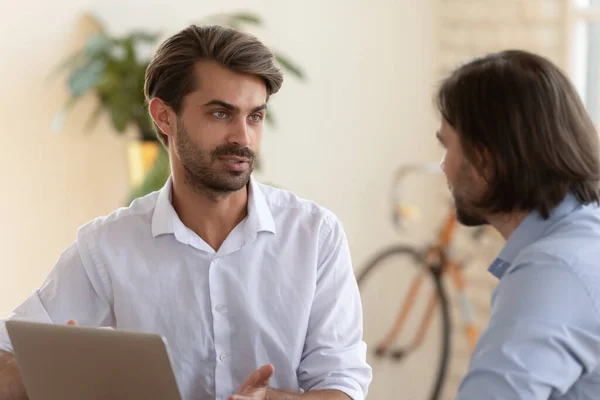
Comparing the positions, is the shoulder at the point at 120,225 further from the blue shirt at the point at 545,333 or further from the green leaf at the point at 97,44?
the green leaf at the point at 97,44

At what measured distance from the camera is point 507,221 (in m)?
1.41

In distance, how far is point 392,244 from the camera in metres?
3.88

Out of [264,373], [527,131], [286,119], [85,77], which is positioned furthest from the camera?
[286,119]

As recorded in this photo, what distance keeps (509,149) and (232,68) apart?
583mm

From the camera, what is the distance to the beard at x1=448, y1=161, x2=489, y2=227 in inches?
54.9

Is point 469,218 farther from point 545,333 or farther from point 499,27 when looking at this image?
point 499,27

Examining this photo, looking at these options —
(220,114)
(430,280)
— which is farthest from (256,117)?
(430,280)

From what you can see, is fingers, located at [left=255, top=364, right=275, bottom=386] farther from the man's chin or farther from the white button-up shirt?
the man's chin

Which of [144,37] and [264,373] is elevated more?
[144,37]

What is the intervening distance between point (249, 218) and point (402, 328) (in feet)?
7.60

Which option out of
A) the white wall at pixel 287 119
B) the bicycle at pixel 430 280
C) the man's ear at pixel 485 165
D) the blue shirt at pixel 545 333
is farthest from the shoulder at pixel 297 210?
the bicycle at pixel 430 280

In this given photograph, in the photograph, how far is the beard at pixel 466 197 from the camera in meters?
1.39

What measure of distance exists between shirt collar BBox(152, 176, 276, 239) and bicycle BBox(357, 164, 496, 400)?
1.78m

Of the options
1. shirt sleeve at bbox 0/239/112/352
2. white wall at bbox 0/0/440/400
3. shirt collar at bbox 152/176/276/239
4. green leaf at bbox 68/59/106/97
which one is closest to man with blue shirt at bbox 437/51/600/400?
shirt collar at bbox 152/176/276/239
